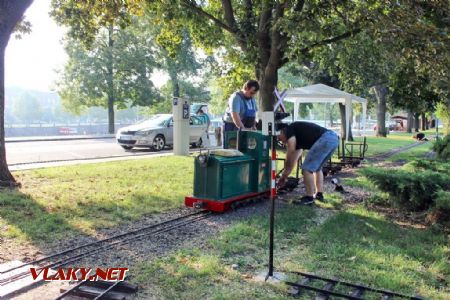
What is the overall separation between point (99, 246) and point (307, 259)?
8.00 ft

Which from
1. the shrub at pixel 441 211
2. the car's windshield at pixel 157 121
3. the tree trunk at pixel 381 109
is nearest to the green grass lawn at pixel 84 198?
the shrub at pixel 441 211

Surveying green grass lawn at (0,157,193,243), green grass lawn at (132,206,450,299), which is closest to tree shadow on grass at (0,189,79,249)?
green grass lawn at (0,157,193,243)

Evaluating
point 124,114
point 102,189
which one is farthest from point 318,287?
point 124,114

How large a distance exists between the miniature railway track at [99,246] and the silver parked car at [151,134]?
12.4 meters

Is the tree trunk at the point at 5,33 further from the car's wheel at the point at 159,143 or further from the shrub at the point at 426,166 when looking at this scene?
the car's wheel at the point at 159,143

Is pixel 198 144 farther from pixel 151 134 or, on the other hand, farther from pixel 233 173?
pixel 233 173

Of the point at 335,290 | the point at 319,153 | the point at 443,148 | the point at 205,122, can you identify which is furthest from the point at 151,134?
the point at 335,290

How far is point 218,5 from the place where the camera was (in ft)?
61.2

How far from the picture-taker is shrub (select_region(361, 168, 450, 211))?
6602mm

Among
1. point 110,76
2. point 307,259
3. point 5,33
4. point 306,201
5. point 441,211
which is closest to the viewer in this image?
point 307,259

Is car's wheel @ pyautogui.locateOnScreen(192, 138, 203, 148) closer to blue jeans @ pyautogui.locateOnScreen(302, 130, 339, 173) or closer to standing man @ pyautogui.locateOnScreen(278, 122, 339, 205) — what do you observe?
standing man @ pyautogui.locateOnScreen(278, 122, 339, 205)

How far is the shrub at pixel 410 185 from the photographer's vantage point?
6.60 m

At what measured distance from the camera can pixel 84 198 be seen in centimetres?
778

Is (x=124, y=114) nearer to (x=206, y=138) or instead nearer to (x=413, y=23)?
(x=206, y=138)
